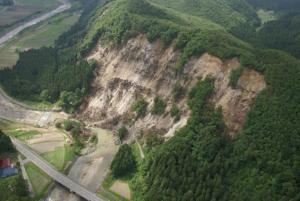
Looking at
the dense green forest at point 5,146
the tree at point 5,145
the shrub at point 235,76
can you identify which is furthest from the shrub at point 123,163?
the shrub at point 235,76

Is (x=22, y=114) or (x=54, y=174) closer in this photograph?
(x=54, y=174)

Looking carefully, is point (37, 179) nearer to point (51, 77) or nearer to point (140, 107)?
point (140, 107)

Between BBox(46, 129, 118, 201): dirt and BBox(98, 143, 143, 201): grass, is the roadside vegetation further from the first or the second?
BBox(98, 143, 143, 201): grass

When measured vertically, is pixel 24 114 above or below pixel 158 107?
below

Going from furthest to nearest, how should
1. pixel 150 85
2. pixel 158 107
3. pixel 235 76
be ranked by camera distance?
pixel 150 85
pixel 158 107
pixel 235 76

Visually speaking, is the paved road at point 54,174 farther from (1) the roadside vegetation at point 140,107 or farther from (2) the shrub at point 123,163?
(1) the roadside vegetation at point 140,107

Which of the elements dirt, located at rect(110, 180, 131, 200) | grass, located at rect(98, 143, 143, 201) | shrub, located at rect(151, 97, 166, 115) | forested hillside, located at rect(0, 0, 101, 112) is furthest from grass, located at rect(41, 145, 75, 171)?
shrub, located at rect(151, 97, 166, 115)

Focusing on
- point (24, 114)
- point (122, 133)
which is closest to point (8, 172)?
point (122, 133)
